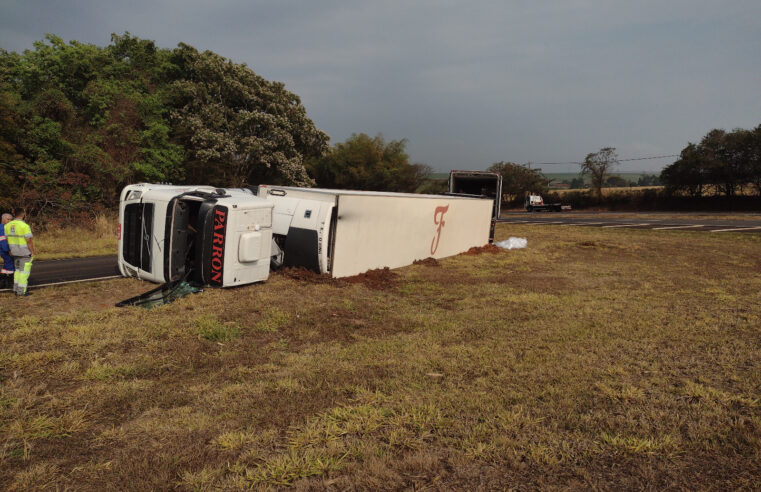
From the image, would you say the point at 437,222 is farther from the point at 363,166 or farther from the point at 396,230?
the point at 363,166

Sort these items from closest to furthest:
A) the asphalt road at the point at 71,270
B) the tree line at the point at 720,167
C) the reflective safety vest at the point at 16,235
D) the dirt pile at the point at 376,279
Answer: the reflective safety vest at the point at 16,235 → the asphalt road at the point at 71,270 → the dirt pile at the point at 376,279 → the tree line at the point at 720,167

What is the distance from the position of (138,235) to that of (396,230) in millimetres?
5799

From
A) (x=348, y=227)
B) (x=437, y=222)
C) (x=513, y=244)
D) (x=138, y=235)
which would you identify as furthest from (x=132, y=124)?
(x=513, y=244)

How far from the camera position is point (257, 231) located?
809 cm

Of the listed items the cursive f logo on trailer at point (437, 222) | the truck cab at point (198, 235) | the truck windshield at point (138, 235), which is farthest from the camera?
the cursive f logo on trailer at point (437, 222)

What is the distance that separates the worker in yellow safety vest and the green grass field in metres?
0.38

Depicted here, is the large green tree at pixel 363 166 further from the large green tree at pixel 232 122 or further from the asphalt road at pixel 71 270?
the asphalt road at pixel 71 270

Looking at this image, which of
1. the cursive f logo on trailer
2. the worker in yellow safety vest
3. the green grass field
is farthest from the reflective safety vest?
the cursive f logo on trailer

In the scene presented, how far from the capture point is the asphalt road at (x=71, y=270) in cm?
888

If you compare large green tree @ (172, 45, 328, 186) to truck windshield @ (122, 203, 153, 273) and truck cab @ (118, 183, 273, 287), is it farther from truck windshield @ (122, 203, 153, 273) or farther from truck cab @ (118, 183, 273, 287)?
truck cab @ (118, 183, 273, 287)

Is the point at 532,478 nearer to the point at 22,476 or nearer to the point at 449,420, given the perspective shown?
the point at 449,420

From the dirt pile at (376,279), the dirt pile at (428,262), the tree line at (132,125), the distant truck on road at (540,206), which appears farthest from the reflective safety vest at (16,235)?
the distant truck on road at (540,206)

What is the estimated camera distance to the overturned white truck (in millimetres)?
7777

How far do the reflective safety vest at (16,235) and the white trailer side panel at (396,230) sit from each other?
5.49 metres
